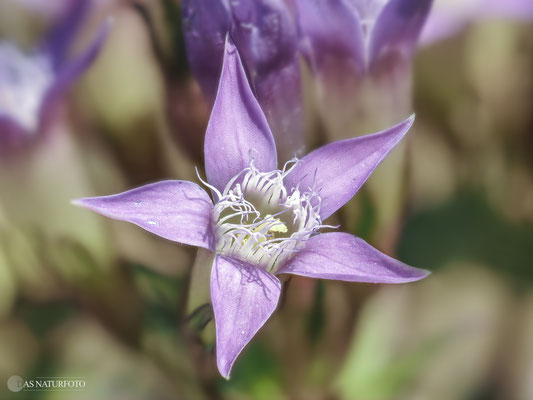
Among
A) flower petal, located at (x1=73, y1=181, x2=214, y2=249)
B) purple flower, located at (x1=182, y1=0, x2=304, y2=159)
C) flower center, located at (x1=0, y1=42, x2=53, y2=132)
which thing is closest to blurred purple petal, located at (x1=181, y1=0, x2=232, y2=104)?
purple flower, located at (x1=182, y1=0, x2=304, y2=159)

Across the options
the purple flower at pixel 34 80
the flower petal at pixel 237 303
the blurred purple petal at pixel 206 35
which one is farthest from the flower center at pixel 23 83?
the flower petal at pixel 237 303

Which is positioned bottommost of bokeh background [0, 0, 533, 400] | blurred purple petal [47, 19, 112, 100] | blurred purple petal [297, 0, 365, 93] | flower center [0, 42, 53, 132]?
bokeh background [0, 0, 533, 400]

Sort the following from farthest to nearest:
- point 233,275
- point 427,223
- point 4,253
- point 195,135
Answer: point 427,223 < point 4,253 < point 195,135 < point 233,275

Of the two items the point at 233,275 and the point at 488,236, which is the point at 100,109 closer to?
the point at 233,275

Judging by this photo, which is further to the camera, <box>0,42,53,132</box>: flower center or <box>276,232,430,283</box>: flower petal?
<box>0,42,53,132</box>: flower center

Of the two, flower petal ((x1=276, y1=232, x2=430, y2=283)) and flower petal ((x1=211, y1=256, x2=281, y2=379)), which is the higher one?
flower petal ((x1=276, y1=232, x2=430, y2=283))

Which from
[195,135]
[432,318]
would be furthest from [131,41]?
[432,318]

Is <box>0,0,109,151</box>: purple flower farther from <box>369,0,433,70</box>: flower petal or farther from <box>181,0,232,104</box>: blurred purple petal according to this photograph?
<box>369,0,433,70</box>: flower petal
